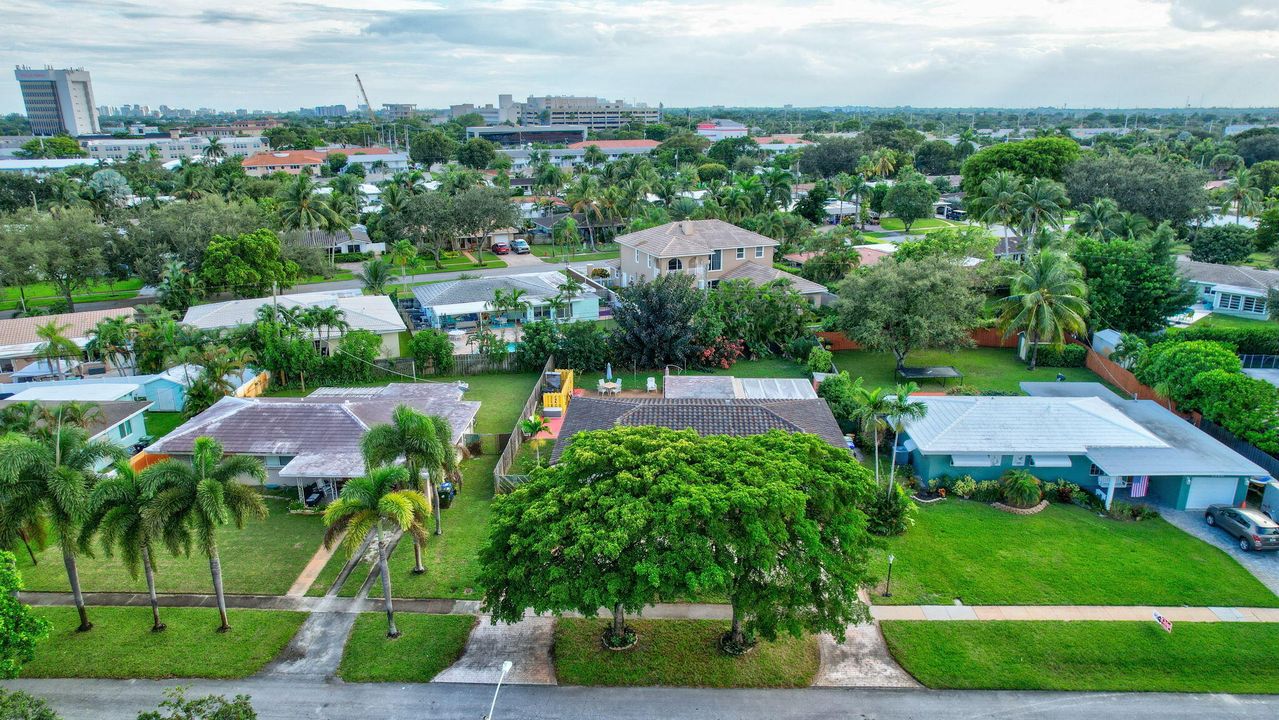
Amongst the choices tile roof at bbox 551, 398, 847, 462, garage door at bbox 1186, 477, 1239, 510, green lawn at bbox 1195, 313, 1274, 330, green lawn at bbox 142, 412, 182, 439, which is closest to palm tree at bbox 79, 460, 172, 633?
tile roof at bbox 551, 398, 847, 462

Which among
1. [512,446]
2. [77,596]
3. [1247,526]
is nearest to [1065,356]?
[1247,526]

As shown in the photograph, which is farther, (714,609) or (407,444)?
(407,444)

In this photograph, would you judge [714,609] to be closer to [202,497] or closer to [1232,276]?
[202,497]

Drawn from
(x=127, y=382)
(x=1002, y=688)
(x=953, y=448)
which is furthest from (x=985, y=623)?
(x=127, y=382)

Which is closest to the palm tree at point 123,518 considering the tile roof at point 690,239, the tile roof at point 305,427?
the tile roof at point 305,427

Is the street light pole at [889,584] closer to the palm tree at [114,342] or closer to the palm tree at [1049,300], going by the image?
the palm tree at [1049,300]

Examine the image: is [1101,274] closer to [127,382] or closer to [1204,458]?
[1204,458]
